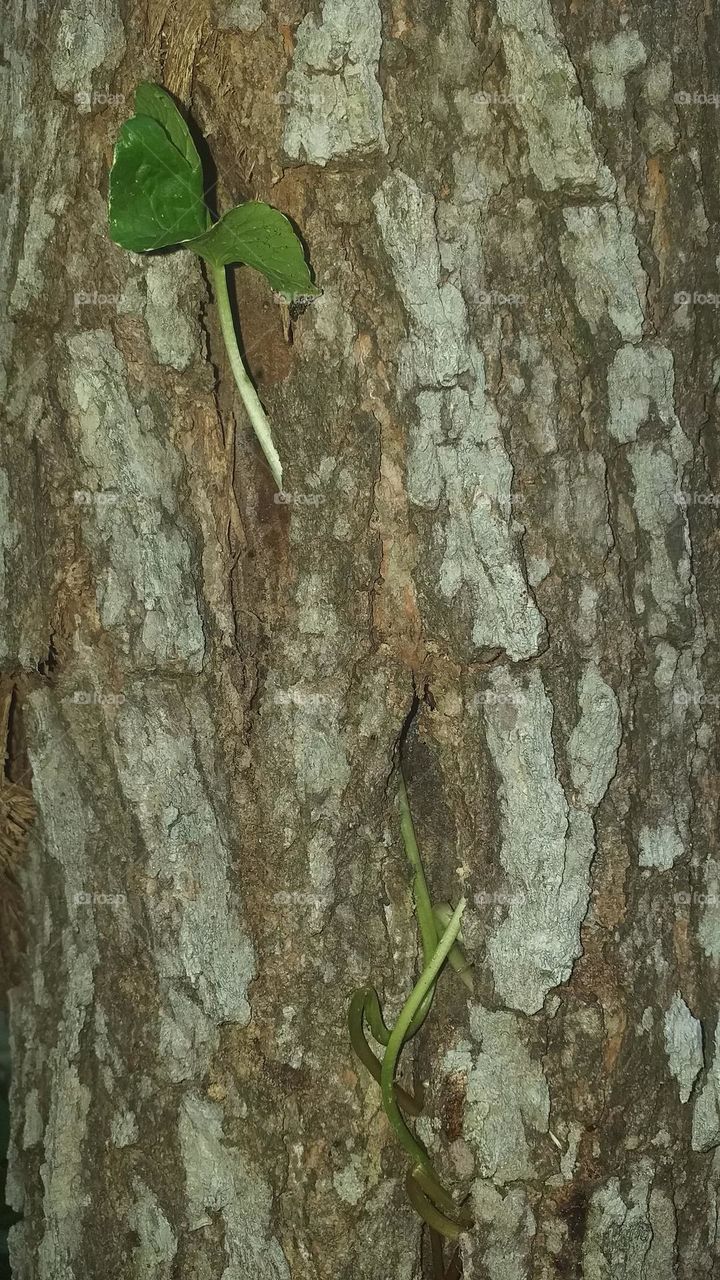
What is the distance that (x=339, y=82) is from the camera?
4.12 feet

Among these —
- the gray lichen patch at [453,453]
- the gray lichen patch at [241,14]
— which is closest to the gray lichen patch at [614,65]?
the gray lichen patch at [453,453]

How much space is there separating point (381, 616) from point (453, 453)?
8.3 inches

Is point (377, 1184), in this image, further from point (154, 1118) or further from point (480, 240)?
point (480, 240)

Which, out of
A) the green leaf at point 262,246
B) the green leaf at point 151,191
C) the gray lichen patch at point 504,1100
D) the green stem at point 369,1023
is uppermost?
the green leaf at point 151,191

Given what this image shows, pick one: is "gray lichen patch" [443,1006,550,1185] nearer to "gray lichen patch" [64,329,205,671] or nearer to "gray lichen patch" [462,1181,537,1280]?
"gray lichen patch" [462,1181,537,1280]

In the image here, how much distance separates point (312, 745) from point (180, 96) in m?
0.78

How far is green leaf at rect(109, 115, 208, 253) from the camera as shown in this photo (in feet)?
4.00

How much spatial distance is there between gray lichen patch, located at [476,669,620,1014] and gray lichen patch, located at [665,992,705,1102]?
15 centimetres

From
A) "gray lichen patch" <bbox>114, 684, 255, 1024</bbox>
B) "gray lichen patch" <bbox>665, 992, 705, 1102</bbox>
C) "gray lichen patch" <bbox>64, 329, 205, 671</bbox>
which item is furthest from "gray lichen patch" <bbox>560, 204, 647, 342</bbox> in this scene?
"gray lichen patch" <bbox>665, 992, 705, 1102</bbox>

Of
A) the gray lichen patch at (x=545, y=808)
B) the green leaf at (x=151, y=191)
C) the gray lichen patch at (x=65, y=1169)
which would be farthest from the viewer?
the gray lichen patch at (x=65, y=1169)

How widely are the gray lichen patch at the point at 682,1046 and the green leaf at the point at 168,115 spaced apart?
45.0 inches

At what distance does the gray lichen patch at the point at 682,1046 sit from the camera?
4.51ft

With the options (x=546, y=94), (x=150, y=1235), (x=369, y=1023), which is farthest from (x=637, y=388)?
(x=150, y=1235)

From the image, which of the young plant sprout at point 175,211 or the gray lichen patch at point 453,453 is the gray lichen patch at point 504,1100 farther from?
the young plant sprout at point 175,211
